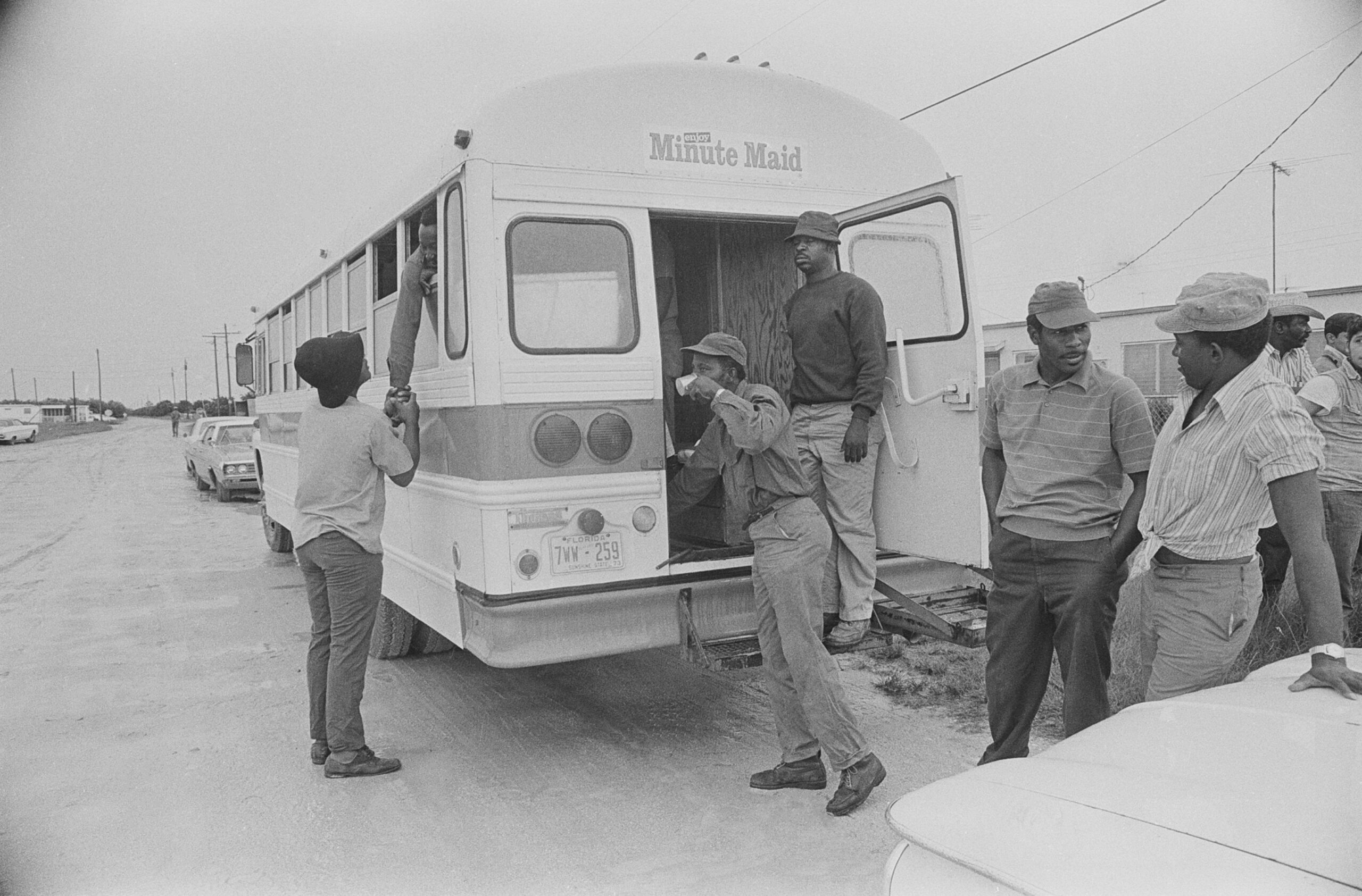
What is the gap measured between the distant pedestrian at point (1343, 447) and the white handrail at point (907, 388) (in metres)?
2.20

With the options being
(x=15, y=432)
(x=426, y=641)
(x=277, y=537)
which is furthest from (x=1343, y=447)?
(x=15, y=432)

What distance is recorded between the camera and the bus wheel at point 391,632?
6.52m

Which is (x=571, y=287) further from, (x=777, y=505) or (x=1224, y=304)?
(x=1224, y=304)

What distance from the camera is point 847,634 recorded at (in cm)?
467

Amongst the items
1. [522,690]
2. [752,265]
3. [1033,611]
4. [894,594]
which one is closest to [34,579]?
[522,690]

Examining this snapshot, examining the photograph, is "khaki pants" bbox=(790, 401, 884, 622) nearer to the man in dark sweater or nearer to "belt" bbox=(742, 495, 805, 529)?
the man in dark sweater

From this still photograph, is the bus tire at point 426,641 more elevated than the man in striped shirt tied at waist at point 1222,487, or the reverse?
the man in striped shirt tied at waist at point 1222,487

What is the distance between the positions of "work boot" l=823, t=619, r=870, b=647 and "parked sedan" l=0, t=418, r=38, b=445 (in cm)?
5061

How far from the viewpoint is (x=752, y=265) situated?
600 cm

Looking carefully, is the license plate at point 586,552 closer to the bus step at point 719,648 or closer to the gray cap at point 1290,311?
the bus step at point 719,648

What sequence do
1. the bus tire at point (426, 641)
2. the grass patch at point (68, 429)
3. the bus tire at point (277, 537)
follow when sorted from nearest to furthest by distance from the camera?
the bus tire at point (426, 641)
the bus tire at point (277, 537)
the grass patch at point (68, 429)

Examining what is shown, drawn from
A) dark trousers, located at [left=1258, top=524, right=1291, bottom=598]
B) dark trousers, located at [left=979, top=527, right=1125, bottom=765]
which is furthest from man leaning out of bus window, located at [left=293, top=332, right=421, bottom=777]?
dark trousers, located at [left=1258, top=524, right=1291, bottom=598]

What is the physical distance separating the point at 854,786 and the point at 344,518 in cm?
261

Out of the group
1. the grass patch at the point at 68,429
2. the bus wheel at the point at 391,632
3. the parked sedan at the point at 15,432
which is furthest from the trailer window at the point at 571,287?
the grass patch at the point at 68,429
